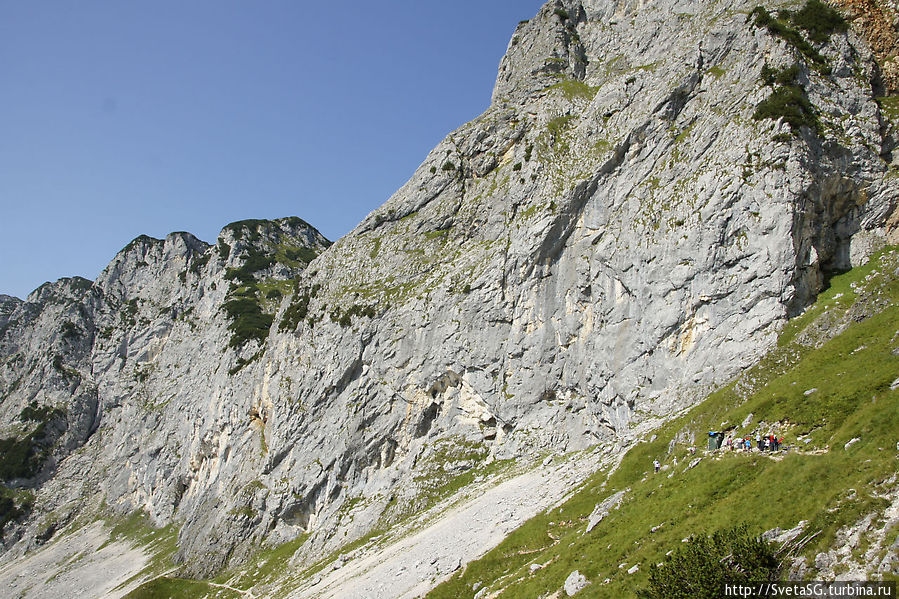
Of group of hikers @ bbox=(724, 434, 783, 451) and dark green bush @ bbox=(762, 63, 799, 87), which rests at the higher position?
dark green bush @ bbox=(762, 63, 799, 87)

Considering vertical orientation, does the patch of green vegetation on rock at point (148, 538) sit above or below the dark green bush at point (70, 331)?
below

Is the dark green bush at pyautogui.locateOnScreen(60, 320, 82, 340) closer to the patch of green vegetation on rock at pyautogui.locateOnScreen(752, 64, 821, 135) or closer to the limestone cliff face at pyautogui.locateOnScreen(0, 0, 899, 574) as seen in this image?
the limestone cliff face at pyautogui.locateOnScreen(0, 0, 899, 574)

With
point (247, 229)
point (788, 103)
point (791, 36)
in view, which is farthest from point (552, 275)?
point (247, 229)

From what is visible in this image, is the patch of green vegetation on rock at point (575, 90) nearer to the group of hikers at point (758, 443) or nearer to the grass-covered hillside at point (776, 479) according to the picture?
the grass-covered hillside at point (776, 479)

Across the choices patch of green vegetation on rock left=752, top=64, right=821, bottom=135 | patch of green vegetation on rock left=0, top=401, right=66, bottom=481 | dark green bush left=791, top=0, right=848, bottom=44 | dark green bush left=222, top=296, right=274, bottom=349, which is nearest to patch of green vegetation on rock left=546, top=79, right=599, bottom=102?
dark green bush left=791, top=0, right=848, bottom=44

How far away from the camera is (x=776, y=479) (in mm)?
17562

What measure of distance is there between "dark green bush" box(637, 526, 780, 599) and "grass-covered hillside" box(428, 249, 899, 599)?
83 cm

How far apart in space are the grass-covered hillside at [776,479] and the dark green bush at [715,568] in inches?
32.7

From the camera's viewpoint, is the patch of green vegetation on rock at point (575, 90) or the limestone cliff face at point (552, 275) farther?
the patch of green vegetation on rock at point (575, 90)

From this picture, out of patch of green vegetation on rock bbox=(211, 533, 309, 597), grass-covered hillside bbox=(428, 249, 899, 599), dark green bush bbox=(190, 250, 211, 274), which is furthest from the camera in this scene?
dark green bush bbox=(190, 250, 211, 274)

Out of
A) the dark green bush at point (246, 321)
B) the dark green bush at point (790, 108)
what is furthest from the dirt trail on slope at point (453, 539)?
the dark green bush at point (246, 321)

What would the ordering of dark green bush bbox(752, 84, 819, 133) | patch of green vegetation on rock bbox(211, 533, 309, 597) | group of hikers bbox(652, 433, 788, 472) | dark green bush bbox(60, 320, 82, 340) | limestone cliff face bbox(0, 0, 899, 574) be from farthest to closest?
1. dark green bush bbox(60, 320, 82, 340)
2. patch of green vegetation on rock bbox(211, 533, 309, 597)
3. dark green bush bbox(752, 84, 819, 133)
4. limestone cliff face bbox(0, 0, 899, 574)
5. group of hikers bbox(652, 433, 788, 472)

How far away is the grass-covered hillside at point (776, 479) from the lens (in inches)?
546

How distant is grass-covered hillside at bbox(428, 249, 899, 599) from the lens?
45.5 ft
